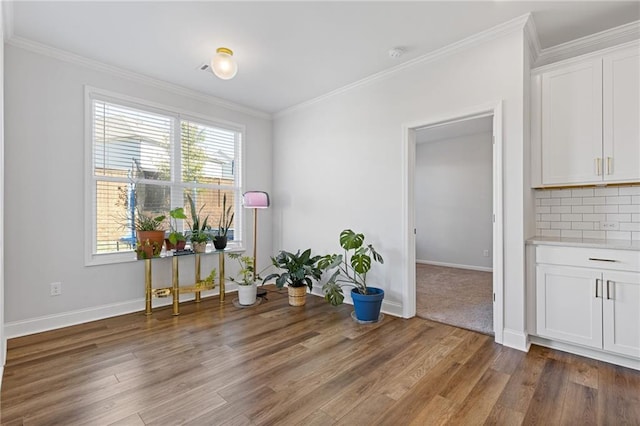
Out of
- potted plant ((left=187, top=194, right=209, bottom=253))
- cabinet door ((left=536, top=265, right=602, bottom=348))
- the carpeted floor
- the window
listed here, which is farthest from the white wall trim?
cabinet door ((left=536, top=265, right=602, bottom=348))

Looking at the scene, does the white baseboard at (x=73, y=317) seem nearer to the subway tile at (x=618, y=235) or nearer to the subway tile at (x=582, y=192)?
the subway tile at (x=582, y=192)

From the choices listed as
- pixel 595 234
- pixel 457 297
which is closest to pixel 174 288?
pixel 457 297

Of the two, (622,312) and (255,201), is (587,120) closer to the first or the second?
(622,312)

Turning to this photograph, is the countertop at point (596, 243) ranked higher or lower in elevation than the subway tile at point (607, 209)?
lower

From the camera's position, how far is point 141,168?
143 inches

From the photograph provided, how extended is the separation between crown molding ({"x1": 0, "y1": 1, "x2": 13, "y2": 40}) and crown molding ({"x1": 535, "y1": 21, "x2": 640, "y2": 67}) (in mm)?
4472

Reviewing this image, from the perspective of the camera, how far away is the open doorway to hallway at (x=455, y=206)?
5535 millimetres

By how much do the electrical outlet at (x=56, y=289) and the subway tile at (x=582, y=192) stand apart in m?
4.95

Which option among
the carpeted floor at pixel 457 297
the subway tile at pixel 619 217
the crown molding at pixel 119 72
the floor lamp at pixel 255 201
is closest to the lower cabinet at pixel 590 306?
the carpeted floor at pixel 457 297

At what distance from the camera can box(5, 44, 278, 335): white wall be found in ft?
9.18

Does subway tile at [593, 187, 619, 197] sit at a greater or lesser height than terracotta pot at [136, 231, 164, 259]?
greater

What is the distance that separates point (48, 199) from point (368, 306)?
326 cm

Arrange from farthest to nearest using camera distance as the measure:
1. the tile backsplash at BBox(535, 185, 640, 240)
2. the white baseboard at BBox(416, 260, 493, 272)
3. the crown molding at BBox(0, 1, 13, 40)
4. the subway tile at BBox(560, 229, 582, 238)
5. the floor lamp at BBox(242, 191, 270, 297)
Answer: the white baseboard at BBox(416, 260, 493, 272) < the floor lamp at BBox(242, 191, 270, 297) < the subway tile at BBox(560, 229, 582, 238) < the tile backsplash at BBox(535, 185, 640, 240) < the crown molding at BBox(0, 1, 13, 40)

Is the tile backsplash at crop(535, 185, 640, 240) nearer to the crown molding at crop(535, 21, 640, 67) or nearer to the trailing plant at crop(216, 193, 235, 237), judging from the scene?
the crown molding at crop(535, 21, 640, 67)
